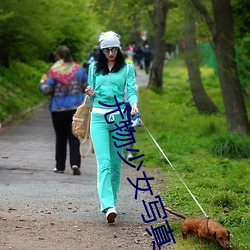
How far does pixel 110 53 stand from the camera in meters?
7.52

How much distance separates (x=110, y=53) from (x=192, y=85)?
58.4 ft

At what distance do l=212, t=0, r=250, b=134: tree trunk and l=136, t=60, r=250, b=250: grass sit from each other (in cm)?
84

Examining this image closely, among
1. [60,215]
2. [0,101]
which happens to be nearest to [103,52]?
[60,215]

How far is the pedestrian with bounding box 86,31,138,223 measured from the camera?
7.41 metres

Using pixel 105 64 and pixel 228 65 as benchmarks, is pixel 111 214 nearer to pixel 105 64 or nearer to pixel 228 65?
pixel 105 64

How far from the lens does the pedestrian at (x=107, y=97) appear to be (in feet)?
24.3

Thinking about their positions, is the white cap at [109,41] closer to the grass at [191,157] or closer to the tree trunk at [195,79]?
the grass at [191,157]

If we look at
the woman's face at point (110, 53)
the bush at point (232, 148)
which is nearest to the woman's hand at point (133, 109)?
the woman's face at point (110, 53)

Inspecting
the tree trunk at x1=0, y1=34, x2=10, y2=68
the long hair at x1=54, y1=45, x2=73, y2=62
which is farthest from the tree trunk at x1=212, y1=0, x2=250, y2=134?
the tree trunk at x1=0, y1=34, x2=10, y2=68

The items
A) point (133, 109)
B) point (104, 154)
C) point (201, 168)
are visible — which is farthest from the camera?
point (201, 168)

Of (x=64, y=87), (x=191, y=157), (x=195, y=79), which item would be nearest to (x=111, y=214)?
(x=64, y=87)

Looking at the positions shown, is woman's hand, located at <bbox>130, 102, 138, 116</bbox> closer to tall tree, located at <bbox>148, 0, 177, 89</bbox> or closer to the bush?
the bush

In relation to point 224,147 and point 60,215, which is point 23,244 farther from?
point 224,147

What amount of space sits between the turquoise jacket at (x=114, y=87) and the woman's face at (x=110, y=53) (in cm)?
15
